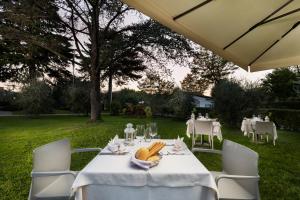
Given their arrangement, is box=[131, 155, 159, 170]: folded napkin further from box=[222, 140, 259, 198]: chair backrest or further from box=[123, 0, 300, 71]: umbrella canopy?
box=[123, 0, 300, 71]: umbrella canopy

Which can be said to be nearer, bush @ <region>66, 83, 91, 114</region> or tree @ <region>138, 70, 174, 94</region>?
tree @ <region>138, 70, 174, 94</region>

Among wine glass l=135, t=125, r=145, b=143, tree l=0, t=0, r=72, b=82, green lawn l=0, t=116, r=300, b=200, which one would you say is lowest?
green lawn l=0, t=116, r=300, b=200

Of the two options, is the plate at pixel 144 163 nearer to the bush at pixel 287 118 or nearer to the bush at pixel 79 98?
the bush at pixel 287 118

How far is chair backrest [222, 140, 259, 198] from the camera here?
92.8 inches

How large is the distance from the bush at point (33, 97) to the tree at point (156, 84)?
308 inches

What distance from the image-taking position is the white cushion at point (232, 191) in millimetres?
2496

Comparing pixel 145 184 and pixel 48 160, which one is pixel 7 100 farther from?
pixel 145 184

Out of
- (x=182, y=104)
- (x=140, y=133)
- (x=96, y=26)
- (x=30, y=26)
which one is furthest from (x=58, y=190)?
(x=182, y=104)

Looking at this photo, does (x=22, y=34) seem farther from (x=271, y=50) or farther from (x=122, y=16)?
(x=271, y=50)

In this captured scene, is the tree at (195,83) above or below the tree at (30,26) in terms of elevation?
Answer: below

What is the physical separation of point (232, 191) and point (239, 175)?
25cm

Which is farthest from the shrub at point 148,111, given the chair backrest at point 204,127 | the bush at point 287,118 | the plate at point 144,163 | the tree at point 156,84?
the plate at point 144,163

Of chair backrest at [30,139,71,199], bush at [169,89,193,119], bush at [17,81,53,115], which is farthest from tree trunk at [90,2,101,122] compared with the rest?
chair backrest at [30,139,71,199]

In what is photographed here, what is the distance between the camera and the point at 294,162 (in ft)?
20.5
